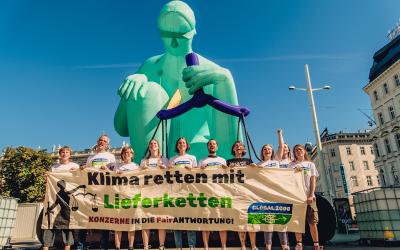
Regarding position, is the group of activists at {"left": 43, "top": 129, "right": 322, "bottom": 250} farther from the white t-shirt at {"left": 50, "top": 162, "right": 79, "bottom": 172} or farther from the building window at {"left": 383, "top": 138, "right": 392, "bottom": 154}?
the building window at {"left": 383, "top": 138, "right": 392, "bottom": 154}

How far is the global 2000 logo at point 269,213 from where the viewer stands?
241 inches

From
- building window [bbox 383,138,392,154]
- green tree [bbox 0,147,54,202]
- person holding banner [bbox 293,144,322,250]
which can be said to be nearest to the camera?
person holding banner [bbox 293,144,322,250]

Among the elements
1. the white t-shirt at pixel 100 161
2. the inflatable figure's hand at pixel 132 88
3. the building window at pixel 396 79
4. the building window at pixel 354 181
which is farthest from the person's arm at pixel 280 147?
the building window at pixel 354 181

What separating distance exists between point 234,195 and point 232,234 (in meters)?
1.45

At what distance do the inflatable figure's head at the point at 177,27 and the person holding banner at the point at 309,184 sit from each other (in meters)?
6.87

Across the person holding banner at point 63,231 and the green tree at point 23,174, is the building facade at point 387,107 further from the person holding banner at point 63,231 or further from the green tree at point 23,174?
the person holding banner at point 63,231

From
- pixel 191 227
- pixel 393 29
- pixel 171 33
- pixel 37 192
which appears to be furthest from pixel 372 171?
pixel 191 227

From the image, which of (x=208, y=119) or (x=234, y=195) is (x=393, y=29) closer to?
(x=208, y=119)

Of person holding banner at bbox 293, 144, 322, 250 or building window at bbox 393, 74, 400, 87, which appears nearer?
person holding banner at bbox 293, 144, 322, 250

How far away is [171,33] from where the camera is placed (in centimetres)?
1180

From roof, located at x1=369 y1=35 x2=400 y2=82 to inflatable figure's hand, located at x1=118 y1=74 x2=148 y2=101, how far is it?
108 ft

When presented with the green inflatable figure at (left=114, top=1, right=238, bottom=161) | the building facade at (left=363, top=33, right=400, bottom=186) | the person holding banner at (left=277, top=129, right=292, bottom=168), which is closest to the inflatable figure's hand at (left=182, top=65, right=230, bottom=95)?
the green inflatable figure at (left=114, top=1, right=238, bottom=161)

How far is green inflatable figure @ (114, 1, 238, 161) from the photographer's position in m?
10.5

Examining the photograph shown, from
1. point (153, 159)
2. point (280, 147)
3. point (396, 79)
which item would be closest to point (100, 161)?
point (153, 159)
